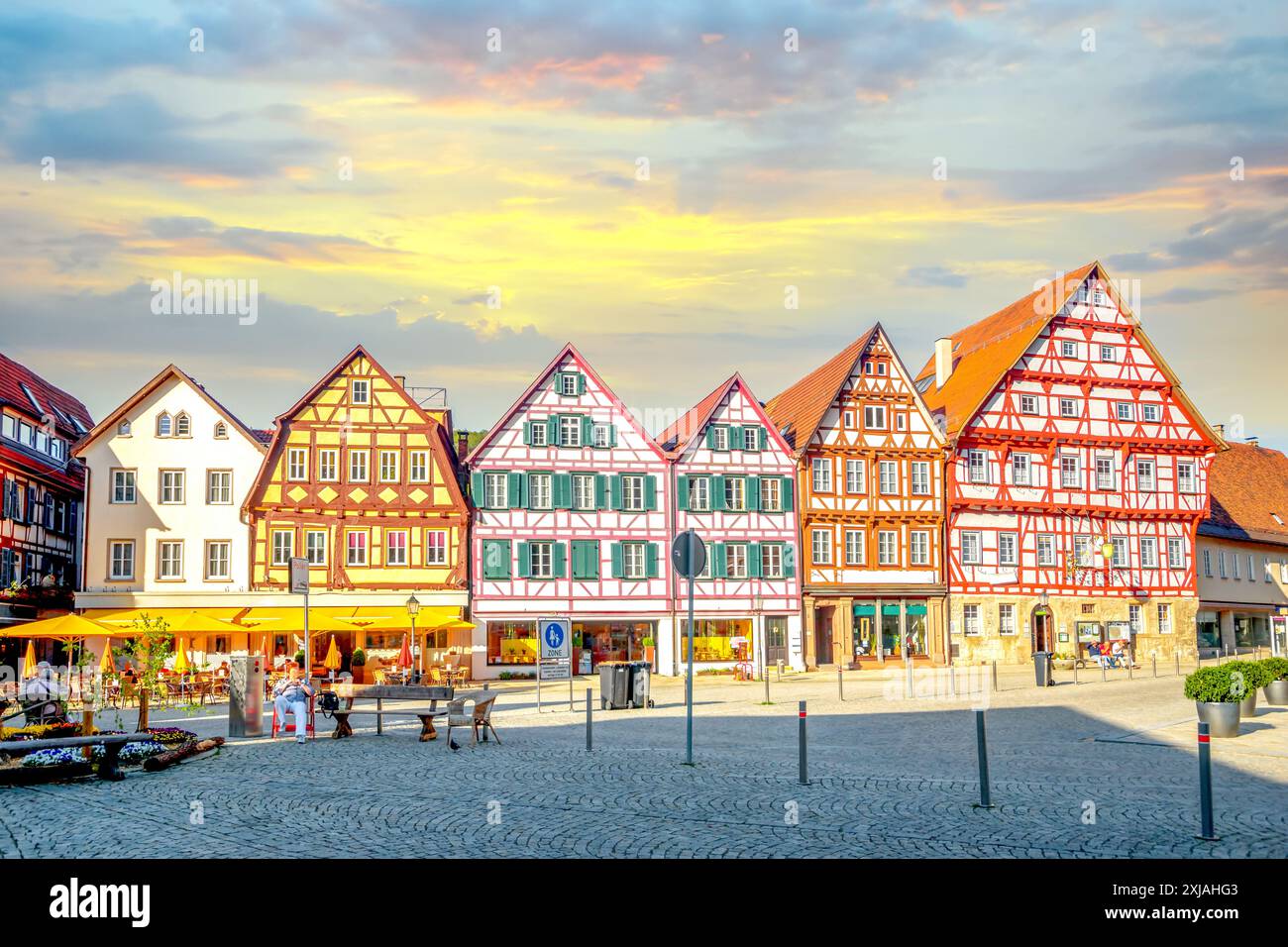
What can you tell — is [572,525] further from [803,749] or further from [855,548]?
[803,749]

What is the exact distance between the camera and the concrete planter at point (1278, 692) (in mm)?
24625

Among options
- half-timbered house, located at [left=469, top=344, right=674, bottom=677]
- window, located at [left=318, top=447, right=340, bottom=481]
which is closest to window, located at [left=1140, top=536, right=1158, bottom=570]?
half-timbered house, located at [left=469, top=344, right=674, bottom=677]

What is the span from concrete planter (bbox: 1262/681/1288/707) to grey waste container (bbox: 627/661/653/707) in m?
12.5

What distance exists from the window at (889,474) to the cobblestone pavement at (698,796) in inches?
997

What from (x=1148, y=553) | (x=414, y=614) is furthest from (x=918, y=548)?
(x=414, y=614)

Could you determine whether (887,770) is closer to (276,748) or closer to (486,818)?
(486,818)

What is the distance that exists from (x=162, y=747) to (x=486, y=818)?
24.5 feet

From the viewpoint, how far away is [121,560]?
42.9 metres

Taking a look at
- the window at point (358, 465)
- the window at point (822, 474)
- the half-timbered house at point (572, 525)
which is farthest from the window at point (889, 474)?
the window at point (358, 465)

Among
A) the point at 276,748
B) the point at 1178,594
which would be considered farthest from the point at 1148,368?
the point at 276,748

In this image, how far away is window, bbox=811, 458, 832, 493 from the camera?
4752cm

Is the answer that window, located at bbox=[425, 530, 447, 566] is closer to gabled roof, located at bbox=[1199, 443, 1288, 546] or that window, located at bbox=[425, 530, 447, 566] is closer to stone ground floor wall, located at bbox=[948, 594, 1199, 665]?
stone ground floor wall, located at bbox=[948, 594, 1199, 665]

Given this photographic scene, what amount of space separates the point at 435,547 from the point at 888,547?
1694 centimetres

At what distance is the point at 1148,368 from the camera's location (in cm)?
5103
